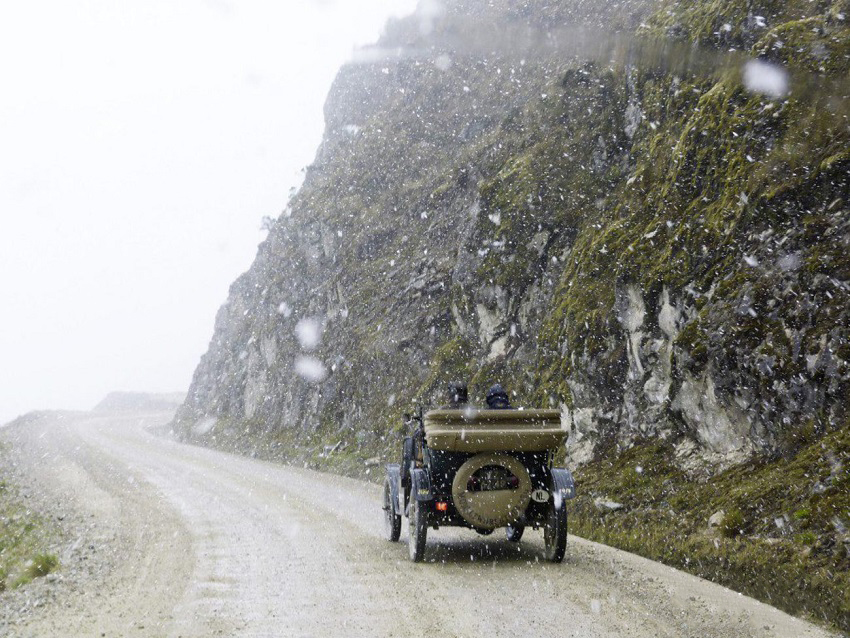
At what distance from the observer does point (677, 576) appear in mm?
8445

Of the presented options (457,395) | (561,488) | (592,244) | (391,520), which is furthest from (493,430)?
(592,244)

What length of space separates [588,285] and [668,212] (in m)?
2.71

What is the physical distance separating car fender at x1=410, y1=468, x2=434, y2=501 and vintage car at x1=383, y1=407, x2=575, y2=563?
0.5 inches

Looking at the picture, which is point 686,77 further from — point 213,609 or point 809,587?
point 213,609

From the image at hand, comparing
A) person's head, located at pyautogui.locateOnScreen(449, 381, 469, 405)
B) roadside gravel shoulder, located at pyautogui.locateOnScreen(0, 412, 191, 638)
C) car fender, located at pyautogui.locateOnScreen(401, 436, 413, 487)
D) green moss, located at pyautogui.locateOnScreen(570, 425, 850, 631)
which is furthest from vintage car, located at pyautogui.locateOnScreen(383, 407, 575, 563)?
roadside gravel shoulder, located at pyautogui.locateOnScreen(0, 412, 191, 638)

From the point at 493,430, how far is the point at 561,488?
1248mm

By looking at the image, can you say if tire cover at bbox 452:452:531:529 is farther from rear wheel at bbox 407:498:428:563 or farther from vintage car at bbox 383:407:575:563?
rear wheel at bbox 407:498:428:563

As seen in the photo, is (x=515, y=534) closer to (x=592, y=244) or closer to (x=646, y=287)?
(x=646, y=287)

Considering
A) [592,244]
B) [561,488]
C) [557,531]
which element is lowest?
[557,531]

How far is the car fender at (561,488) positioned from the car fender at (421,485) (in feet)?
5.57

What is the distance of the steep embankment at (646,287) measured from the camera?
31.8 feet

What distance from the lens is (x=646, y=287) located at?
14180mm

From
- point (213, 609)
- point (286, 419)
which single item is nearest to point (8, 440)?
point (286, 419)

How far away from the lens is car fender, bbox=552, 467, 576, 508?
897 cm
